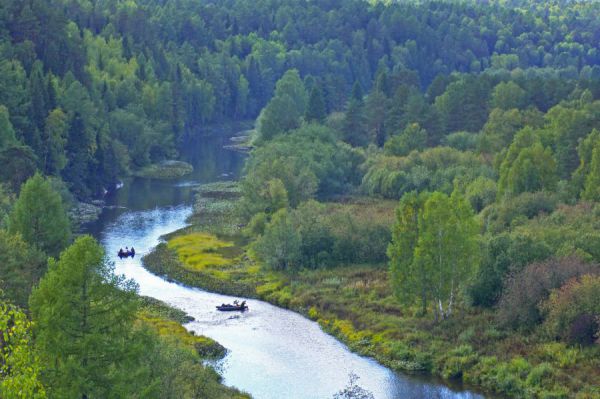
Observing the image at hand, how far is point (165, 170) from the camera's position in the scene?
162 m

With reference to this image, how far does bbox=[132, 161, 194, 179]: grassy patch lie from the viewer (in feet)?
518

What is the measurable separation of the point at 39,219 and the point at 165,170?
3216 inches

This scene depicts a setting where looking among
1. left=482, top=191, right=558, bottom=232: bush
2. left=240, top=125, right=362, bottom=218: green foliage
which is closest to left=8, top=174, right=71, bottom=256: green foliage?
left=240, top=125, right=362, bottom=218: green foliage

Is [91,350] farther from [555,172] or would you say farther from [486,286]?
[555,172]

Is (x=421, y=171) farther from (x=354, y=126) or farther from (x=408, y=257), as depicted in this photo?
(x=408, y=257)

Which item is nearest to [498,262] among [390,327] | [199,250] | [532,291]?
[532,291]

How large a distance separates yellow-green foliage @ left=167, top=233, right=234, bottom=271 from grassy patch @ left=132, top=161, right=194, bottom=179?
46.2 meters

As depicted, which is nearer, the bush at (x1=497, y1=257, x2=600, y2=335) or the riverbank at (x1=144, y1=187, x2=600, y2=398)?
the riverbank at (x1=144, y1=187, x2=600, y2=398)

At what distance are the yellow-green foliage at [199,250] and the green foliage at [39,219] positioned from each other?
18778 millimetres

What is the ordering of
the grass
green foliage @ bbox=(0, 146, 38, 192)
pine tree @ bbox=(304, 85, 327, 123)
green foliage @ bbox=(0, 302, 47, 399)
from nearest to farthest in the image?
green foliage @ bbox=(0, 302, 47, 399)
the grass
green foliage @ bbox=(0, 146, 38, 192)
pine tree @ bbox=(304, 85, 327, 123)

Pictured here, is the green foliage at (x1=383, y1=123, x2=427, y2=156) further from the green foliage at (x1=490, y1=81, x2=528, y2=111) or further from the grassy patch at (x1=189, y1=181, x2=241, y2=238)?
the grassy patch at (x1=189, y1=181, x2=241, y2=238)

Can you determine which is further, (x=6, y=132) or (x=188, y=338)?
(x=6, y=132)

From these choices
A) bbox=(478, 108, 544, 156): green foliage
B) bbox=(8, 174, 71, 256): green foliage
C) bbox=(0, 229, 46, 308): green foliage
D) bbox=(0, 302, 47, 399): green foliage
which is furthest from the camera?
bbox=(478, 108, 544, 156): green foliage

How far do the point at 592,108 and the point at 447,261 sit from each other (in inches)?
2577
